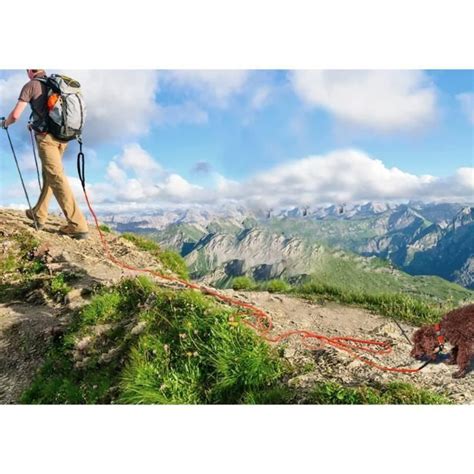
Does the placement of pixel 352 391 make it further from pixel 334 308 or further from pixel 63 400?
pixel 334 308

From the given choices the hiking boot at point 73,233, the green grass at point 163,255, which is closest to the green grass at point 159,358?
the green grass at point 163,255

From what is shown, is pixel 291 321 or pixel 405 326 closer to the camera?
pixel 291 321

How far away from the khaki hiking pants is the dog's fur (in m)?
11.1

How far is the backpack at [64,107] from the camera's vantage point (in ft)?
37.6

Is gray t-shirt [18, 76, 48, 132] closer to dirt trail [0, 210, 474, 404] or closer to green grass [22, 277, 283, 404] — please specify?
dirt trail [0, 210, 474, 404]

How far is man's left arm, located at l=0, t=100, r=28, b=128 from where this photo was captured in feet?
37.7

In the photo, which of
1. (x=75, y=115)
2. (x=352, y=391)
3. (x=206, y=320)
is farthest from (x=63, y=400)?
(x=75, y=115)

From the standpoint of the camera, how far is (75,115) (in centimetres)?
1192

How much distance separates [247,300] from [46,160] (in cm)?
744

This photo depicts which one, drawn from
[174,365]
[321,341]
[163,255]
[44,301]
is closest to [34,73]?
[44,301]

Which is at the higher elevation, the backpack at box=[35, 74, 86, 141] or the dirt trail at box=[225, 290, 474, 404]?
the backpack at box=[35, 74, 86, 141]

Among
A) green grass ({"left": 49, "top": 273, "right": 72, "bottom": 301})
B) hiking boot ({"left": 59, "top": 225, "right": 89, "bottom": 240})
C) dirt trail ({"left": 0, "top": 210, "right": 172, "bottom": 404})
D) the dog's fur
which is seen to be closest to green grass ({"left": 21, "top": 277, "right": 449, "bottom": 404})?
the dog's fur

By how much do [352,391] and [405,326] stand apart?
5687mm

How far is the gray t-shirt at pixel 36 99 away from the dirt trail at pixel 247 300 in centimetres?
388
